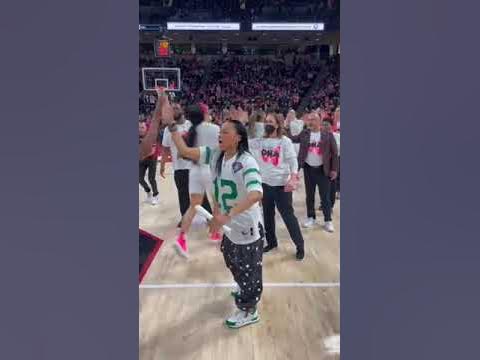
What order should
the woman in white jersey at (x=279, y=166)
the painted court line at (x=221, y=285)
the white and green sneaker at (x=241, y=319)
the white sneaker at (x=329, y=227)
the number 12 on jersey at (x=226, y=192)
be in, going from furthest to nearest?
the white sneaker at (x=329, y=227)
the woman in white jersey at (x=279, y=166)
the painted court line at (x=221, y=285)
the white and green sneaker at (x=241, y=319)
the number 12 on jersey at (x=226, y=192)

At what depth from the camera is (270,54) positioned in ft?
47.2

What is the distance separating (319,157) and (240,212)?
6.93ft

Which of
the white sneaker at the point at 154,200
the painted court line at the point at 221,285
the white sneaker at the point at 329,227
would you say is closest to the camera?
the painted court line at the point at 221,285

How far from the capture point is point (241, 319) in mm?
2465

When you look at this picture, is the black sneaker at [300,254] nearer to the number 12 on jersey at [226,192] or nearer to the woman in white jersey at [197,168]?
the woman in white jersey at [197,168]

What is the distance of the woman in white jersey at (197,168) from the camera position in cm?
343

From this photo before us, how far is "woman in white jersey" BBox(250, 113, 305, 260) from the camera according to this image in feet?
11.2

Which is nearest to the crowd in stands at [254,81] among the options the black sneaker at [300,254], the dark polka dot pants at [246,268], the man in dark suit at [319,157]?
the man in dark suit at [319,157]

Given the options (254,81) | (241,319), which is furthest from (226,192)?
(254,81)

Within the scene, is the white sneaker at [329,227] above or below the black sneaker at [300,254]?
above

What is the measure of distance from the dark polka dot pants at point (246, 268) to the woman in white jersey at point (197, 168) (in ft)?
3.43

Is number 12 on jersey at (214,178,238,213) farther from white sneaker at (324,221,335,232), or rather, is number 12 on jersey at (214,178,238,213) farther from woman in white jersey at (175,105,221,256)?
white sneaker at (324,221,335,232)
